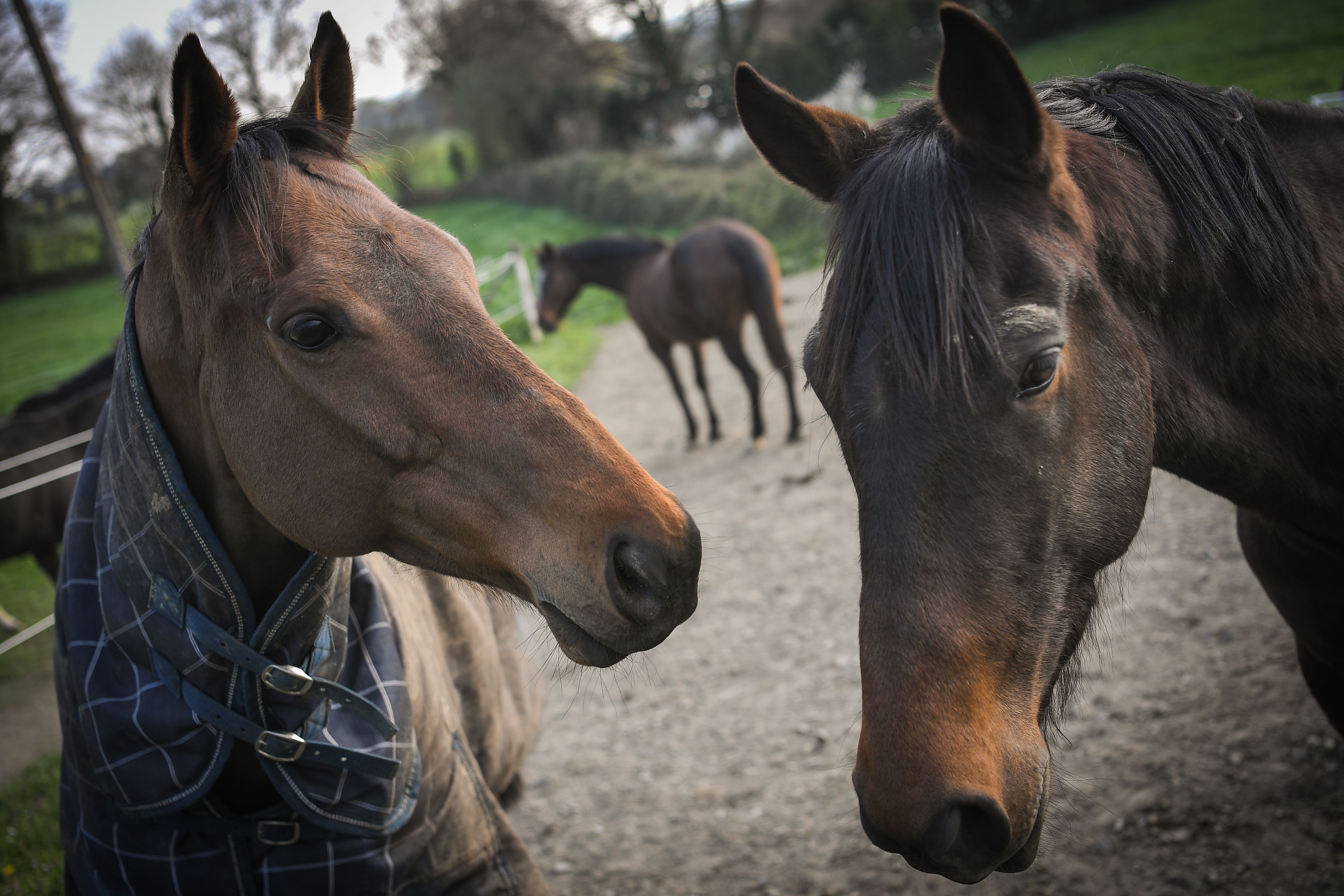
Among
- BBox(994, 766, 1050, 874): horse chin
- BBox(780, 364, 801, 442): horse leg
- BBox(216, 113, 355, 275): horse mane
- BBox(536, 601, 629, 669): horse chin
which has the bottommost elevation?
BBox(780, 364, 801, 442): horse leg

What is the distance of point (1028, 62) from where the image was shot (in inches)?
662

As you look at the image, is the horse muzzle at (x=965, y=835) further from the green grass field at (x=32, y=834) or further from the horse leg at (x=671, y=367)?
the horse leg at (x=671, y=367)

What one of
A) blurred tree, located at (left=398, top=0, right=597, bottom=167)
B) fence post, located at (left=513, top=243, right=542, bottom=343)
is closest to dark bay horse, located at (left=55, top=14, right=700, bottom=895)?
fence post, located at (left=513, top=243, right=542, bottom=343)

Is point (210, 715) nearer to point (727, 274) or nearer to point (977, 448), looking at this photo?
point (977, 448)

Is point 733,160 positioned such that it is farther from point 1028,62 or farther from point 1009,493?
point 1009,493

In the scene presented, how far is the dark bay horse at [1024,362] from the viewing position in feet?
3.66

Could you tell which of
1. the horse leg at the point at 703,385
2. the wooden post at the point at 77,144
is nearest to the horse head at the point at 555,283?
the horse leg at the point at 703,385

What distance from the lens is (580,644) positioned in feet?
4.24

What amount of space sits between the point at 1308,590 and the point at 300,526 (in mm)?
2429

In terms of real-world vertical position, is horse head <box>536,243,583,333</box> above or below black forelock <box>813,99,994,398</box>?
below

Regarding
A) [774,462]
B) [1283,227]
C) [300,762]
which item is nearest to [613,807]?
[300,762]

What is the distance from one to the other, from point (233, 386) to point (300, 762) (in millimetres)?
829

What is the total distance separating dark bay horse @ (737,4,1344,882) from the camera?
1.12 meters

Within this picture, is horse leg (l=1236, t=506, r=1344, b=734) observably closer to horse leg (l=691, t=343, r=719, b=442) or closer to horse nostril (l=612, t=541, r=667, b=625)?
horse nostril (l=612, t=541, r=667, b=625)
